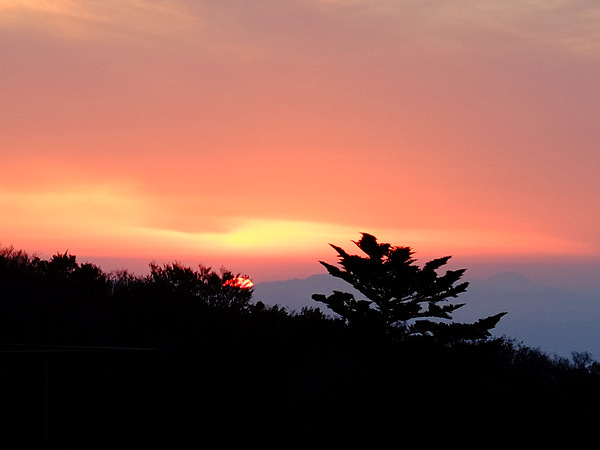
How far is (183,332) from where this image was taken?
21688 millimetres

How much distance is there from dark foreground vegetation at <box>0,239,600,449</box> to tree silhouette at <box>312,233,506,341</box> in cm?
11

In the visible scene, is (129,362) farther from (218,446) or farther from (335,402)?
(335,402)

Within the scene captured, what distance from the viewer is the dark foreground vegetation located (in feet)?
53.8

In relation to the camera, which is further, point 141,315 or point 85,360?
point 141,315

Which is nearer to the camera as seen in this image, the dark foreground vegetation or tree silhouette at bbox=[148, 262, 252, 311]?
the dark foreground vegetation

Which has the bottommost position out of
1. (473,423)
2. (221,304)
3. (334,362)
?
(473,423)

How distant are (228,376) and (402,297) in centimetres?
755

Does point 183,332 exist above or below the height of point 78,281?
below

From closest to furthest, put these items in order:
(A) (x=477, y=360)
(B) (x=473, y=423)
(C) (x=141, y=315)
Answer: (B) (x=473, y=423) < (C) (x=141, y=315) < (A) (x=477, y=360)

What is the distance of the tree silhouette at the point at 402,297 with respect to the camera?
2472cm

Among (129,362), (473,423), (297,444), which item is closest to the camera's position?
(297,444)

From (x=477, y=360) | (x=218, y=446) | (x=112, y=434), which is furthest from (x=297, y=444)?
(x=477, y=360)

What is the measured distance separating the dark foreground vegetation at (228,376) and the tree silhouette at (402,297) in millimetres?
111

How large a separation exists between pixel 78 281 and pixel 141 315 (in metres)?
4.04
